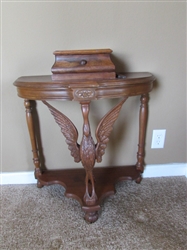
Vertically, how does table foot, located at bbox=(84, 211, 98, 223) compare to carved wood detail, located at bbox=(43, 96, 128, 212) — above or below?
below

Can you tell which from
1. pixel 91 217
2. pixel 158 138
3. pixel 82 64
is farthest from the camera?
pixel 158 138

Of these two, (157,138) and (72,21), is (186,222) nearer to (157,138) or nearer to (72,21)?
(157,138)

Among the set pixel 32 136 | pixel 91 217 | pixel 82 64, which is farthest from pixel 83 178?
pixel 82 64

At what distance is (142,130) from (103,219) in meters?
0.47

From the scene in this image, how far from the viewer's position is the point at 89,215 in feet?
2.84

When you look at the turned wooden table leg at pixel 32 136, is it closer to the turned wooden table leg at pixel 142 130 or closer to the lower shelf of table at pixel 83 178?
the lower shelf of table at pixel 83 178

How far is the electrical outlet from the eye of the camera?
1.08 metres

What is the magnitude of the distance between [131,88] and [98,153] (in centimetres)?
29

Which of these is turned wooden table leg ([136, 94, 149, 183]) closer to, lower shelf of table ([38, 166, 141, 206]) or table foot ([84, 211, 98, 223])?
lower shelf of table ([38, 166, 141, 206])

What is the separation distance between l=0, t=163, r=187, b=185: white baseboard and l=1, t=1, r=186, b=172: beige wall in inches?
2.8

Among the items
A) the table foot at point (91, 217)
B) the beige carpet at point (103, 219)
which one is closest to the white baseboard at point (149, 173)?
the beige carpet at point (103, 219)

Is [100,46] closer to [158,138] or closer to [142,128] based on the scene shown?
[142,128]

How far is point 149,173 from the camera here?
116 cm

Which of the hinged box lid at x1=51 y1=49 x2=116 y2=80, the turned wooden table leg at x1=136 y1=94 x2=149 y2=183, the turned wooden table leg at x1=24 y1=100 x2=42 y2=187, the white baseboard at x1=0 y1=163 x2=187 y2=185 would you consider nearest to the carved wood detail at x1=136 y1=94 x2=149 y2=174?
the turned wooden table leg at x1=136 y1=94 x2=149 y2=183
